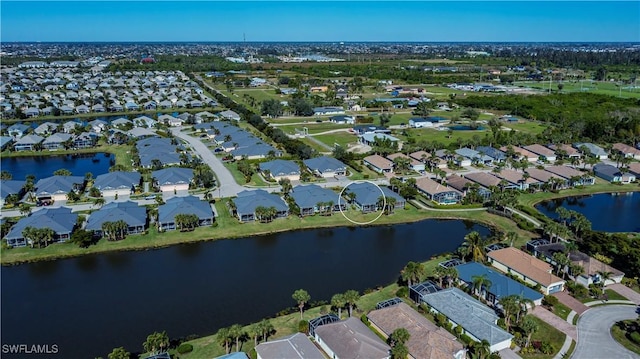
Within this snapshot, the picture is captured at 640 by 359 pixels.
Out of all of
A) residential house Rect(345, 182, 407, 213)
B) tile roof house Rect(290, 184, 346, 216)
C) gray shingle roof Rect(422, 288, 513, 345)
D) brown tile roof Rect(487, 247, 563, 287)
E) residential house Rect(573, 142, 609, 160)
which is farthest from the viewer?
residential house Rect(573, 142, 609, 160)

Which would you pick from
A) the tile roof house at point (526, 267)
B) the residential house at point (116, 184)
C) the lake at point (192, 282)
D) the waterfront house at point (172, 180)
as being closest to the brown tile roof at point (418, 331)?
the lake at point (192, 282)

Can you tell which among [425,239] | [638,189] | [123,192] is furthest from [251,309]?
[638,189]

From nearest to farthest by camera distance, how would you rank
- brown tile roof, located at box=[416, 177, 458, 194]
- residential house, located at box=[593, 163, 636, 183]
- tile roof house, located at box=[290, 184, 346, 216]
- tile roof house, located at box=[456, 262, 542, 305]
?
tile roof house, located at box=[456, 262, 542, 305] → tile roof house, located at box=[290, 184, 346, 216] → brown tile roof, located at box=[416, 177, 458, 194] → residential house, located at box=[593, 163, 636, 183]

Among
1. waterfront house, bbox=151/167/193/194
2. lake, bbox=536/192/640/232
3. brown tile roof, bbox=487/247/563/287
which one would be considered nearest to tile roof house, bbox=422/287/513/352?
brown tile roof, bbox=487/247/563/287

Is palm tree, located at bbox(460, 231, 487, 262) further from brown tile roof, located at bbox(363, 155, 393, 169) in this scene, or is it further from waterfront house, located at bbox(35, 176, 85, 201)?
waterfront house, located at bbox(35, 176, 85, 201)

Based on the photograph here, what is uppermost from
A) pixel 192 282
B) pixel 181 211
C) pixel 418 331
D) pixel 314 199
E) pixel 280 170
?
pixel 280 170

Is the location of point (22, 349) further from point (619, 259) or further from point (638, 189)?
point (638, 189)

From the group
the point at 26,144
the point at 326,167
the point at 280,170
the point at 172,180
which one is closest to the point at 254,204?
the point at 280,170

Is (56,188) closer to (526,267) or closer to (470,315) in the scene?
(470,315)
